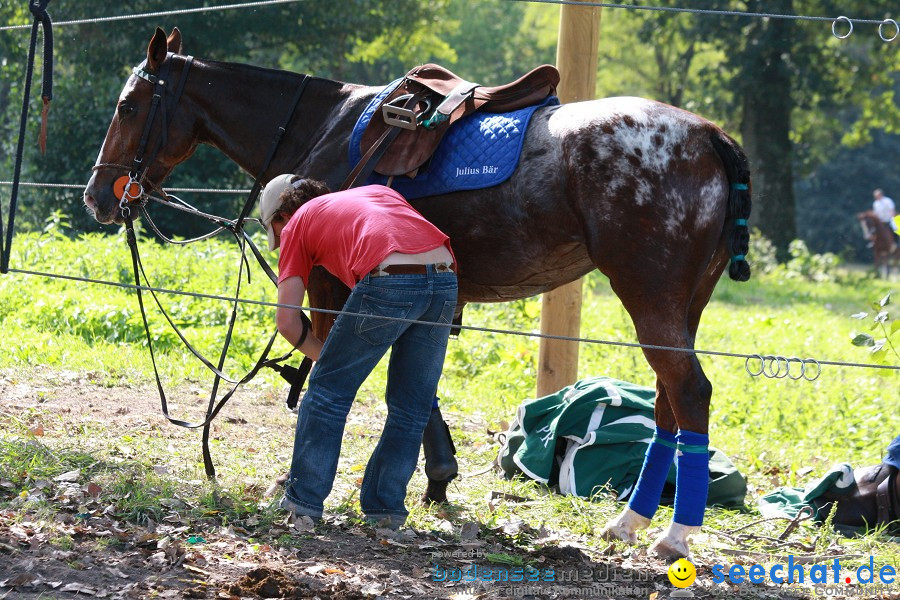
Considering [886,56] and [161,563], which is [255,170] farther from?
[886,56]

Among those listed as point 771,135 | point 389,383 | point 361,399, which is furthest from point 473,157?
point 771,135

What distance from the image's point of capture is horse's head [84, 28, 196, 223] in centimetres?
496

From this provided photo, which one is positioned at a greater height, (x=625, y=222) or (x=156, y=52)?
(x=156, y=52)

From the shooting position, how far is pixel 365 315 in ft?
12.3

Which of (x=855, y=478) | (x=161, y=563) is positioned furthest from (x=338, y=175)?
(x=855, y=478)

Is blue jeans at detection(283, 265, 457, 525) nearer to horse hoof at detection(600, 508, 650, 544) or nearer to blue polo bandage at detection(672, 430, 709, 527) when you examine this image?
horse hoof at detection(600, 508, 650, 544)

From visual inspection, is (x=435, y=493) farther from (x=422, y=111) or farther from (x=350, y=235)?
(x=422, y=111)

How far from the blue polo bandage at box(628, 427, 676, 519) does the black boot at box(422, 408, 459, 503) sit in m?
0.88

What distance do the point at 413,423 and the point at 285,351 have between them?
12.2 ft

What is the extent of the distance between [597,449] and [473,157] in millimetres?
1772

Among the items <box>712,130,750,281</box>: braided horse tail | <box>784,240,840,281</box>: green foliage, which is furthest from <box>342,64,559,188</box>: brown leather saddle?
<box>784,240,840,281</box>: green foliage

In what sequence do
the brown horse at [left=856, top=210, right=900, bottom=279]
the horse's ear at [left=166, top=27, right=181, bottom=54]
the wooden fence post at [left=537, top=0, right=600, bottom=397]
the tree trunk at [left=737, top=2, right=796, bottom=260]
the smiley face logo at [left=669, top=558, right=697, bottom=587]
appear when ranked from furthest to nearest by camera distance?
the brown horse at [left=856, top=210, right=900, bottom=279], the tree trunk at [left=737, top=2, right=796, bottom=260], the wooden fence post at [left=537, top=0, right=600, bottom=397], the horse's ear at [left=166, top=27, right=181, bottom=54], the smiley face logo at [left=669, top=558, right=697, bottom=587]

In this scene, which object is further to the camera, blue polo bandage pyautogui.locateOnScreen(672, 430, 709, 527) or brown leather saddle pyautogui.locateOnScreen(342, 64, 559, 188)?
brown leather saddle pyautogui.locateOnScreen(342, 64, 559, 188)

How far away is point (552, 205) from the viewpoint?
4.15 metres
